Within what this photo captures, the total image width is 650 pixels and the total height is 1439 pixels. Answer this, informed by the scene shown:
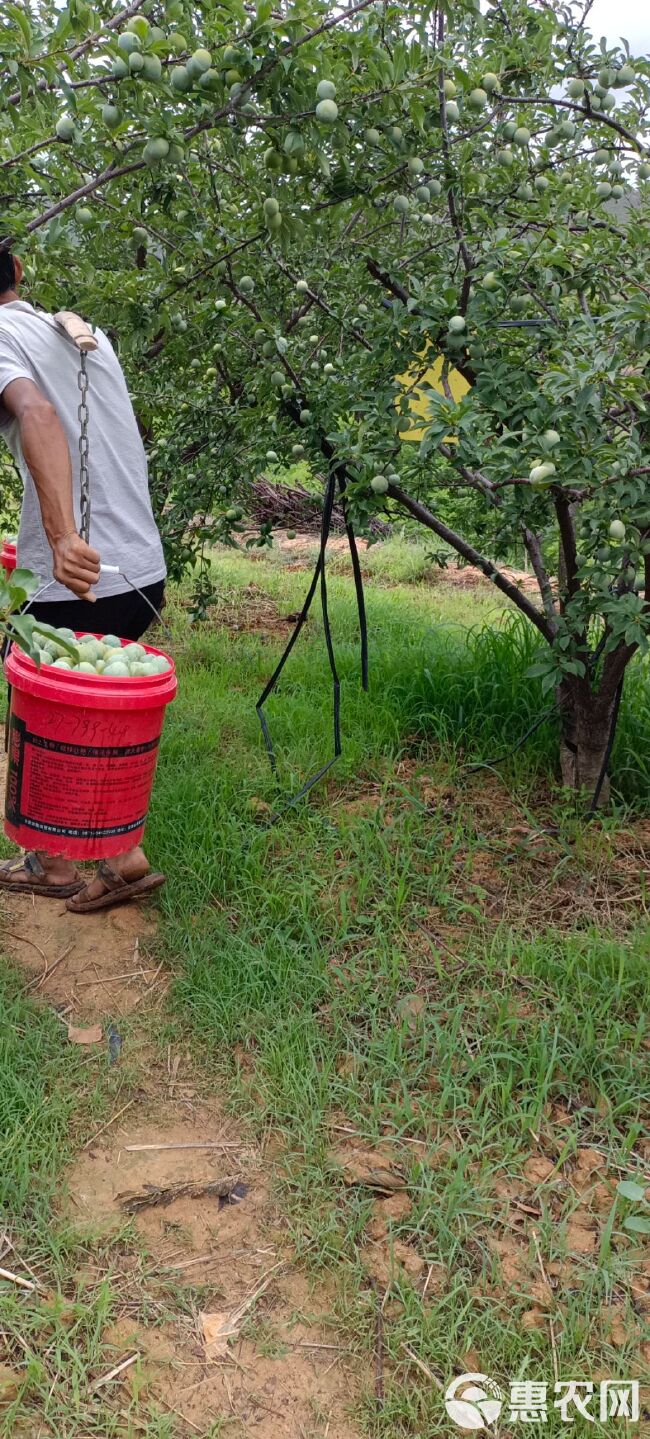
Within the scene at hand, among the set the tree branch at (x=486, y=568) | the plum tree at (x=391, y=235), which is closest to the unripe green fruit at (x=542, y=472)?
the plum tree at (x=391, y=235)

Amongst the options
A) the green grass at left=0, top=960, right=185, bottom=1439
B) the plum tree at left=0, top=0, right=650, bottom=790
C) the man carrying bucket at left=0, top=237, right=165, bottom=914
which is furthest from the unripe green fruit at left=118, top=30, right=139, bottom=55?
the green grass at left=0, top=960, right=185, bottom=1439

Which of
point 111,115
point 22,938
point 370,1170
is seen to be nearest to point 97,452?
point 111,115

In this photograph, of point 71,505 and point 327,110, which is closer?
point 327,110

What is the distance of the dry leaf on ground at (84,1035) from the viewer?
2.43 meters

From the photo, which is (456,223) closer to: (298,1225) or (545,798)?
(545,798)

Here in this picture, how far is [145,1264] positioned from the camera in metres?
1.85

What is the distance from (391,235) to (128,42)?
152cm

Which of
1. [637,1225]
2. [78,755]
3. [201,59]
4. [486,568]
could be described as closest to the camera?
[201,59]

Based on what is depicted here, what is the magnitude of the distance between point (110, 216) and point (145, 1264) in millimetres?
2549

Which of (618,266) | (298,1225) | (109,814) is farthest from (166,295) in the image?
(298,1225)

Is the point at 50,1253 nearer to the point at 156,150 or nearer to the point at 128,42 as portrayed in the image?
the point at 156,150

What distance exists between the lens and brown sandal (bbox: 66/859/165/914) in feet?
9.46

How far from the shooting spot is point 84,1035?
2.46 meters

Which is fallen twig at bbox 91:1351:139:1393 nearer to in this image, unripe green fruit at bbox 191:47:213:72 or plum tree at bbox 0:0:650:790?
plum tree at bbox 0:0:650:790
